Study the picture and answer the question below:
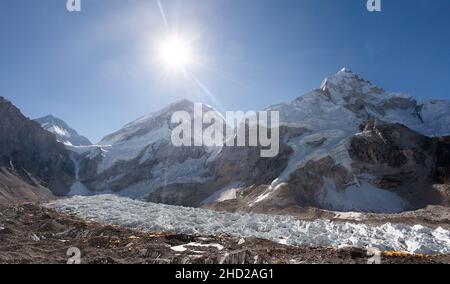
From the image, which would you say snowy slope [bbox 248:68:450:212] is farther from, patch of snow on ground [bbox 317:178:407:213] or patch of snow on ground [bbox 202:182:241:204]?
patch of snow on ground [bbox 202:182:241:204]

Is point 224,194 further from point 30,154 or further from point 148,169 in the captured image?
point 30,154

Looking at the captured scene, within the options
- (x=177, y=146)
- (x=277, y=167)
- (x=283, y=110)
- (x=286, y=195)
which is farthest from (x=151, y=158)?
(x=286, y=195)

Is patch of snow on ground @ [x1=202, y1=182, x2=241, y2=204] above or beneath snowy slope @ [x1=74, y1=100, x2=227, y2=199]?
beneath

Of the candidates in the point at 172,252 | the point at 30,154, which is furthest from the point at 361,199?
the point at 30,154

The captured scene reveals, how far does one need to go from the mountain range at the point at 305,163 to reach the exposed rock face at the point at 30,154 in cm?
51

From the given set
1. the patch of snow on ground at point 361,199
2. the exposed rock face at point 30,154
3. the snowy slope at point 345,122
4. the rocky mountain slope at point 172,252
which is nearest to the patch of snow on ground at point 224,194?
the snowy slope at point 345,122

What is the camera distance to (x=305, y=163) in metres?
99.4

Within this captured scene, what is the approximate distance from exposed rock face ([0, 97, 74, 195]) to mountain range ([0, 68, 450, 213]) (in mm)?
507

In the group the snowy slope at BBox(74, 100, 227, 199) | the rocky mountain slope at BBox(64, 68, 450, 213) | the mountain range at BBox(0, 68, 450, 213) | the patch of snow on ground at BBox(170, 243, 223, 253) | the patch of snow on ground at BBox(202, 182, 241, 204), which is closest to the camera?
the patch of snow on ground at BBox(170, 243, 223, 253)

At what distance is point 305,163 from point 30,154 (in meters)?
103

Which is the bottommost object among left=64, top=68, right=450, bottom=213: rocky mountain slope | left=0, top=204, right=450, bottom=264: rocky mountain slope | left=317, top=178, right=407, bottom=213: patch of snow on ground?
left=0, top=204, right=450, bottom=264: rocky mountain slope

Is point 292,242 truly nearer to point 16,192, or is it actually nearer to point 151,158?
point 16,192

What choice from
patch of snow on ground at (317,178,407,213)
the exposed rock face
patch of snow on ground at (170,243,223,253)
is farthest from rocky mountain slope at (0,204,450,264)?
the exposed rock face

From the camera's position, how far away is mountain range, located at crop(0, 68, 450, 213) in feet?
294
